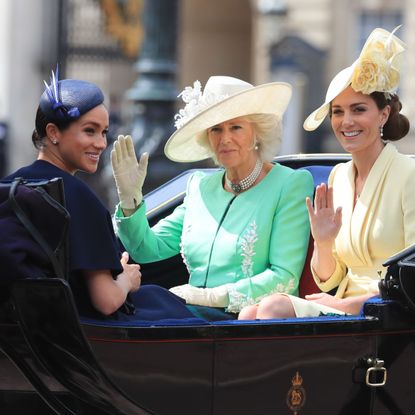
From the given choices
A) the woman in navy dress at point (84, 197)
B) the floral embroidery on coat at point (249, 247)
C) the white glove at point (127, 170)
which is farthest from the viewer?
the floral embroidery on coat at point (249, 247)

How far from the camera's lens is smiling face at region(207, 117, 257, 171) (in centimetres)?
437

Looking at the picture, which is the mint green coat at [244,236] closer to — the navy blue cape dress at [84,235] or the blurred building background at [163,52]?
the navy blue cape dress at [84,235]

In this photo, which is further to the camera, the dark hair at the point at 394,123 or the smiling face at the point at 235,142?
the smiling face at the point at 235,142

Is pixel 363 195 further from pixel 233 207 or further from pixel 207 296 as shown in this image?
pixel 207 296

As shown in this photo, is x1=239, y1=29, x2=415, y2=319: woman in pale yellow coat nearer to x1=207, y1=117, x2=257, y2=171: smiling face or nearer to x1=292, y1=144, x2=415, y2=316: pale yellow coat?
x1=292, y1=144, x2=415, y2=316: pale yellow coat

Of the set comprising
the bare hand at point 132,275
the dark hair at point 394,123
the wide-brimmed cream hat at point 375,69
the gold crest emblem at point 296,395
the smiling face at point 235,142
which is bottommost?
the gold crest emblem at point 296,395

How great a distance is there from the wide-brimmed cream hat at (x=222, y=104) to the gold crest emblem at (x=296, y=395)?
1.09 meters

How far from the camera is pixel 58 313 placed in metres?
3.37

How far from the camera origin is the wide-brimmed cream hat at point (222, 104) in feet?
14.1

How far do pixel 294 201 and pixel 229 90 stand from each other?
1.52 feet

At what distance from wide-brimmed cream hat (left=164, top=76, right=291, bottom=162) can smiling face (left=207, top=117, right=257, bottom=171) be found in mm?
44

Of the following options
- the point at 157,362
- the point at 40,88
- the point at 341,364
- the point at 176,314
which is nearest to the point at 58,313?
the point at 157,362

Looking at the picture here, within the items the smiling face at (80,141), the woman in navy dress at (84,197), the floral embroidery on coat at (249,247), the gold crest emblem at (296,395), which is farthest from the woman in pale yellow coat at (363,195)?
the smiling face at (80,141)

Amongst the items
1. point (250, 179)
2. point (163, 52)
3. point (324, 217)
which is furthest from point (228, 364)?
point (163, 52)
